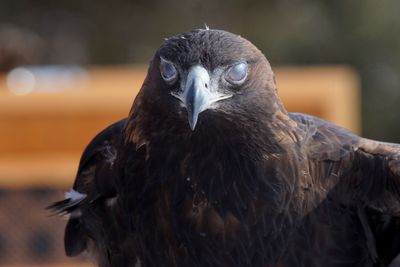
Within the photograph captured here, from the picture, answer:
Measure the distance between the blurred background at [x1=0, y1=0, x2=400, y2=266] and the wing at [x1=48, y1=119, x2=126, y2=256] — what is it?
183 centimetres

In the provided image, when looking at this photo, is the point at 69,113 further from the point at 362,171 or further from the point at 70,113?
the point at 362,171

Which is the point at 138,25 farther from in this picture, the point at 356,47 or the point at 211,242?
the point at 211,242

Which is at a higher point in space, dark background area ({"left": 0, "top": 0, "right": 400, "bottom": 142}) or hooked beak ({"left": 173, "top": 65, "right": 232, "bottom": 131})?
hooked beak ({"left": 173, "top": 65, "right": 232, "bottom": 131})

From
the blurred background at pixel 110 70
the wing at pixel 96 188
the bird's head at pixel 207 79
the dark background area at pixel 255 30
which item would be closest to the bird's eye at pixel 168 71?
the bird's head at pixel 207 79

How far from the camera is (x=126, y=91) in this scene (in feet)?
31.8

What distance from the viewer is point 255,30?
67.6 ft

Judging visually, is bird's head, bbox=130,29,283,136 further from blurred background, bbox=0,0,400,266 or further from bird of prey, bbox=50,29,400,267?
blurred background, bbox=0,0,400,266

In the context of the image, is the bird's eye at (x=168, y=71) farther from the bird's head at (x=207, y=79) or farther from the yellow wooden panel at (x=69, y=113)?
the yellow wooden panel at (x=69, y=113)

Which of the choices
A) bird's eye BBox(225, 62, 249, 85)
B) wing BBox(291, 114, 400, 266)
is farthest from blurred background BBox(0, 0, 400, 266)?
bird's eye BBox(225, 62, 249, 85)

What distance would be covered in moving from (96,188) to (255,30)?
51.6ft

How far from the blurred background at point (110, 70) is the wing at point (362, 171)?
275 centimetres

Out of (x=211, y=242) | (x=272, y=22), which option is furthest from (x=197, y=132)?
(x=272, y=22)

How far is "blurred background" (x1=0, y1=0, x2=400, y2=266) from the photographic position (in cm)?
938

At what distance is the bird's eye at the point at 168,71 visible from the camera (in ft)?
14.2
